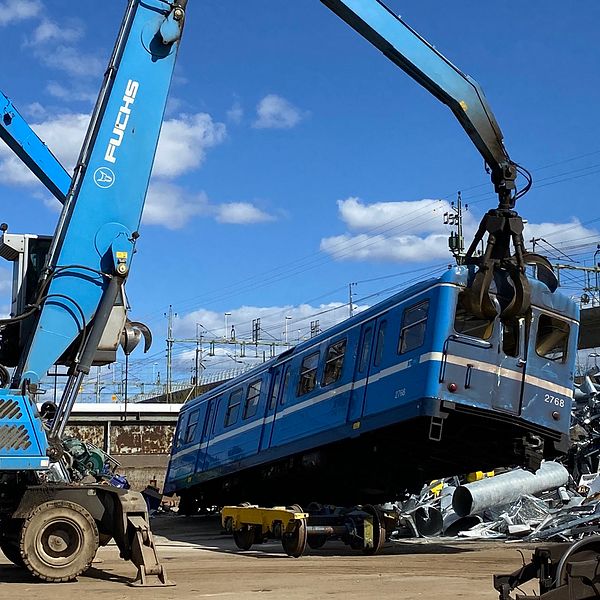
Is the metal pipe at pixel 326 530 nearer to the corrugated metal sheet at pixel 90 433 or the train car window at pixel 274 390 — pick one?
the train car window at pixel 274 390

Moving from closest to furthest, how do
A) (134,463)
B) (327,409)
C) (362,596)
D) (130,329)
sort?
1. (362,596)
2. (130,329)
3. (327,409)
4. (134,463)

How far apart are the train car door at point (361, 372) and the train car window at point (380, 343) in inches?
7.8

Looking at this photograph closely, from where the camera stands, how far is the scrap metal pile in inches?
613

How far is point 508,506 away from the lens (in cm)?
1653

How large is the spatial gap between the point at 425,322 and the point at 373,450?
269cm

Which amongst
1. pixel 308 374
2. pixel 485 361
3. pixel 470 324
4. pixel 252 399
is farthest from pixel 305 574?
pixel 252 399

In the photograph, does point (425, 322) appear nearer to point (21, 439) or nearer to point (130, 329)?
point (130, 329)

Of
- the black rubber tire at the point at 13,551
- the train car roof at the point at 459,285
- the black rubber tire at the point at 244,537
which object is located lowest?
the black rubber tire at the point at 13,551

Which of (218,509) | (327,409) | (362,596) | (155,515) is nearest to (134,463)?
(155,515)

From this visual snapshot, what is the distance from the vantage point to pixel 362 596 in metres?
9.34

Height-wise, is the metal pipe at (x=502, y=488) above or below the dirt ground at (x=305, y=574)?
above

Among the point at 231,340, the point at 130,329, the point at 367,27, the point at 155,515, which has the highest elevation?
the point at 231,340

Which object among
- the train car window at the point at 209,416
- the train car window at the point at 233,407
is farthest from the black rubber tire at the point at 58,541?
the train car window at the point at 209,416

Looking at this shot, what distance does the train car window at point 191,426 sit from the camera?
23469 mm
